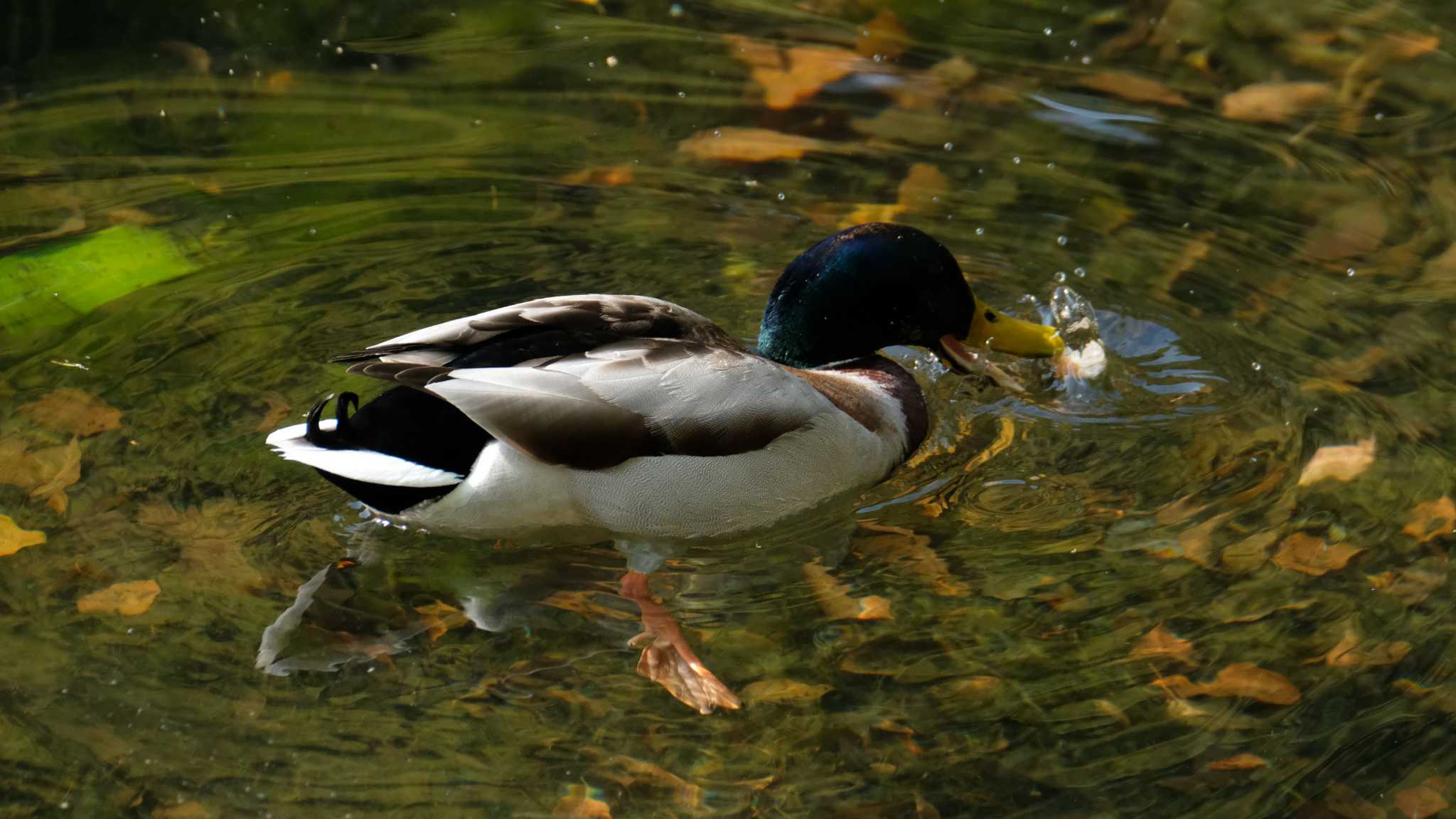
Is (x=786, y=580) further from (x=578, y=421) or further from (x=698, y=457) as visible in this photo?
(x=578, y=421)

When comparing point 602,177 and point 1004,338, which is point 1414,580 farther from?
point 602,177

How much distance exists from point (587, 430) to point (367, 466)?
1.97 ft

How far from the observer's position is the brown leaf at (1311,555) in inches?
180

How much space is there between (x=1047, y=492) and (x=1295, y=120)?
3087 mm

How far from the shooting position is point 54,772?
3.79 m

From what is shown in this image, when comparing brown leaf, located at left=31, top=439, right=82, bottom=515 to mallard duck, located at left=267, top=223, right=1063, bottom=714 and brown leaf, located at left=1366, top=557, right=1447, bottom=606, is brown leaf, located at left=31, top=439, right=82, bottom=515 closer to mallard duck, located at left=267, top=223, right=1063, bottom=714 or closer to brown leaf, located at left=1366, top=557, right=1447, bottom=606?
mallard duck, located at left=267, top=223, right=1063, bottom=714

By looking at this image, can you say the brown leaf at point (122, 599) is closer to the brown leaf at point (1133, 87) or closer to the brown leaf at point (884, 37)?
the brown leaf at point (884, 37)

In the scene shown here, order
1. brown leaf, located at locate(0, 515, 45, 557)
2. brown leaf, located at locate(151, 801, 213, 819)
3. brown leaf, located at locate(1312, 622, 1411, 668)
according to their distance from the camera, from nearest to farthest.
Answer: brown leaf, located at locate(151, 801, 213, 819) < brown leaf, located at locate(1312, 622, 1411, 668) < brown leaf, located at locate(0, 515, 45, 557)

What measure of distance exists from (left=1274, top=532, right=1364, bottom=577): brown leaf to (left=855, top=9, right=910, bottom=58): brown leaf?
3.65m

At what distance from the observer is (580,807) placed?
377 cm

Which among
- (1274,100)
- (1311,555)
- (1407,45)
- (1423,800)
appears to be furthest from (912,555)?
(1407,45)

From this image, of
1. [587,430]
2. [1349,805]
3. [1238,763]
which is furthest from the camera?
[587,430]

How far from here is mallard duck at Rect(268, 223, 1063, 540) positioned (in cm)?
440

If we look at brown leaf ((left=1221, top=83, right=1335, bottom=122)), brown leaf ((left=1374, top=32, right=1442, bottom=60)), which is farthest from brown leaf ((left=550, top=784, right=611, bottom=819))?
brown leaf ((left=1374, top=32, right=1442, bottom=60))
